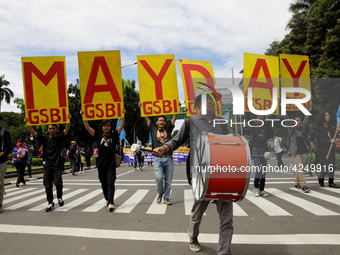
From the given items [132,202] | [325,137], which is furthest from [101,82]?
[325,137]

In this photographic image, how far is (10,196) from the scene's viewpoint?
788cm

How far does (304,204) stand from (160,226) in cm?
323

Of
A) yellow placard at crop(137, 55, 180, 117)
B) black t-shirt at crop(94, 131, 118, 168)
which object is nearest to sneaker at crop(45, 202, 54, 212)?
black t-shirt at crop(94, 131, 118, 168)

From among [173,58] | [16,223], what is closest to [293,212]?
[173,58]

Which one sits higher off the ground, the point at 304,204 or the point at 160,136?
the point at 160,136

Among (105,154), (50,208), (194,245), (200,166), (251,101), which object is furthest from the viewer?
(105,154)

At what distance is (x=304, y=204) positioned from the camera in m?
5.81

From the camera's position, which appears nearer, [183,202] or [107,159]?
[107,159]

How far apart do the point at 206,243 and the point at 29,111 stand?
4.79 meters

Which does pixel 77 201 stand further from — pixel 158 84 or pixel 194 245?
pixel 194 245

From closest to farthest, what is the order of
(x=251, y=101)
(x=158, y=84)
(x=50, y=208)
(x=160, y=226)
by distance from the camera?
(x=251, y=101) → (x=160, y=226) → (x=50, y=208) → (x=158, y=84)

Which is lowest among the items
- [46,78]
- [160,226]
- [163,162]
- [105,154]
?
[160,226]

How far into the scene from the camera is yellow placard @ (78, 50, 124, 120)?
6551 mm

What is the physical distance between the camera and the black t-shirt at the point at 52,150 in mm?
5875
